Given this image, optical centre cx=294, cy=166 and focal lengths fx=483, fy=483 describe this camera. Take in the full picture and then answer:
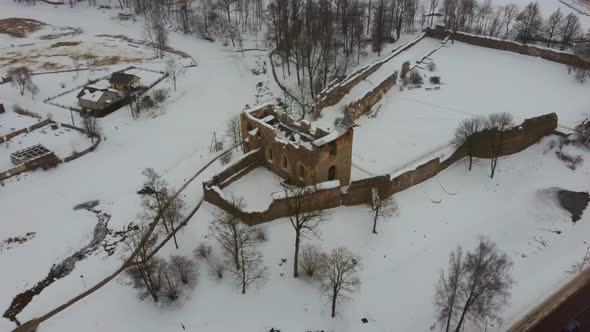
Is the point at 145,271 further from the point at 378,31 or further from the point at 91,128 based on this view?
the point at 378,31

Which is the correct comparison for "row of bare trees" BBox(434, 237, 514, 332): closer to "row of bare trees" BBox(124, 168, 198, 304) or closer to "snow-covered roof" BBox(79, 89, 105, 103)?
"row of bare trees" BBox(124, 168, 198, 304)

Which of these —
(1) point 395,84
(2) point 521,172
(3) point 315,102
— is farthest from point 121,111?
(2) point 521,172

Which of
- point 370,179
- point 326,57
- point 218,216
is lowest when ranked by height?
point 218,216

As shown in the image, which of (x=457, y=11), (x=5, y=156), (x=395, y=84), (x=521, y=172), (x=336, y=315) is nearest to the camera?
(x=336, y=315)

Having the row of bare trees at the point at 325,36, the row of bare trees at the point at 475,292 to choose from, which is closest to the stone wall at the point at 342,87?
the row of bare trees at the point at 325,36

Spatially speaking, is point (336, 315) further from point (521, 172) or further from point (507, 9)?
point (507, 9)

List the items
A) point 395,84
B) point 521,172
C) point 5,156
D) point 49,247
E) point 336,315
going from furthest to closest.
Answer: point 395,84 < point 5,156 < point 521,172 < point 49,247 < point 336,315

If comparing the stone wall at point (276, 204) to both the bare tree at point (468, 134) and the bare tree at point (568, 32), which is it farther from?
the bare tree at point (568, 32)
